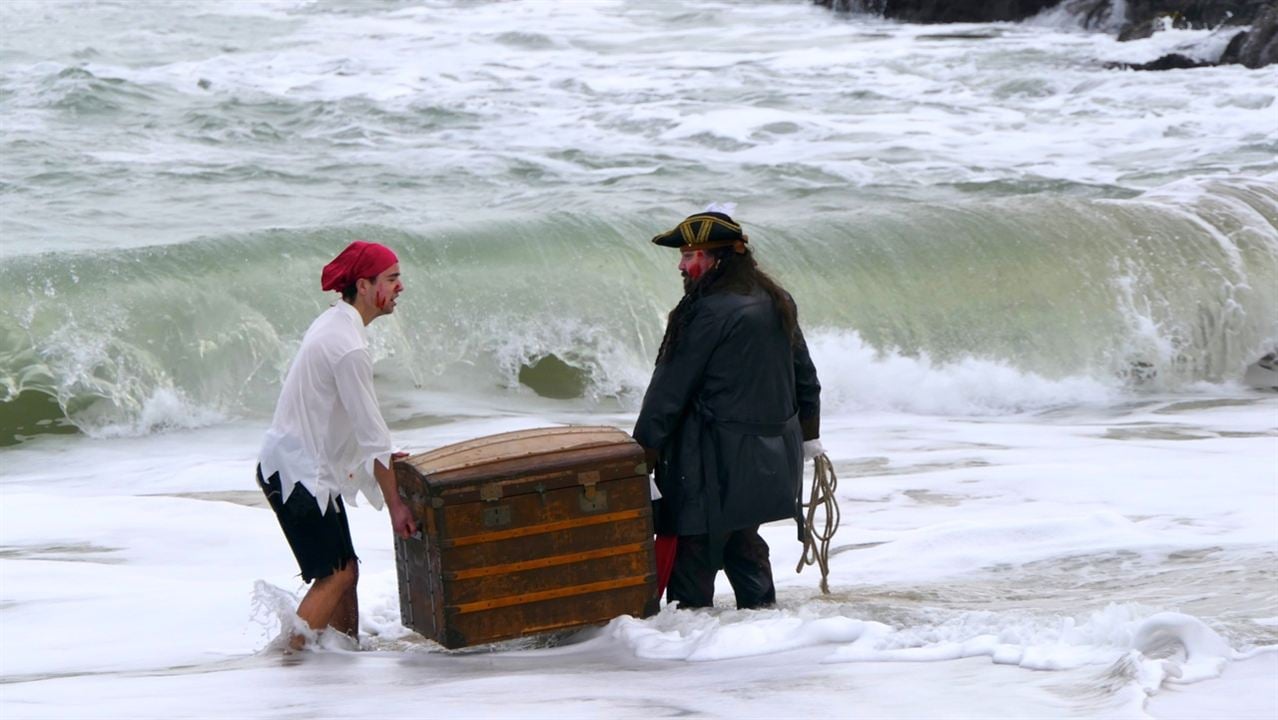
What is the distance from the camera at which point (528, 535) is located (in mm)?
5129

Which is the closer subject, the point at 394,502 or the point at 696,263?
the point at 394,502

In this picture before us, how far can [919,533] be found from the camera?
24.1ft

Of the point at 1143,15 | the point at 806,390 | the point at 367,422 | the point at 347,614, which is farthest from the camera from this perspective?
the point at 1143,15

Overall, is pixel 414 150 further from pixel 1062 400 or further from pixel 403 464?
pixel 403 464

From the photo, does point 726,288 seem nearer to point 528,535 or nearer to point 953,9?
point 528,535

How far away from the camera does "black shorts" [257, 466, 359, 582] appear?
5.13 m

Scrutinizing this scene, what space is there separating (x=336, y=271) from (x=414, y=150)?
45.0 feet

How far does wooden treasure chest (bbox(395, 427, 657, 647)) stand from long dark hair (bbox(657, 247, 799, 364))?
0.37m

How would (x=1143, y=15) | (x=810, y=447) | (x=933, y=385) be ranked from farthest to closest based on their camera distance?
(x=1143, y=15) → (x=933, y=385) → (x=810, y=447)

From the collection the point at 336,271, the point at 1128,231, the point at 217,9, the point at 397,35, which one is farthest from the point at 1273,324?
the point at 217,9

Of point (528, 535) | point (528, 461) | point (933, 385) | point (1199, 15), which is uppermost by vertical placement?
point (1199, 15)

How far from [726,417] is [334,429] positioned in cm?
116

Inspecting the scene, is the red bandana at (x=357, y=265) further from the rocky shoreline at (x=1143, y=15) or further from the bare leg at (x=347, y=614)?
the rocky shoreline at (x=1143, y=15)

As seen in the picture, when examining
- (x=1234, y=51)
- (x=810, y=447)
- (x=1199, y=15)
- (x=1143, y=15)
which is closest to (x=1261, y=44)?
(x=1234, y=51)
